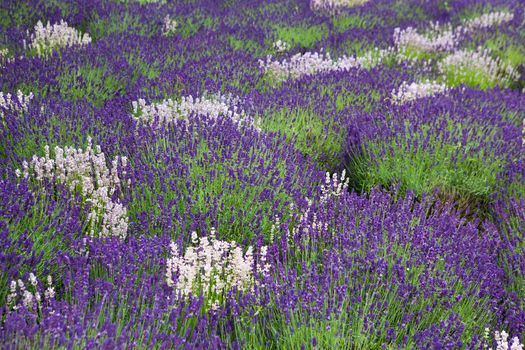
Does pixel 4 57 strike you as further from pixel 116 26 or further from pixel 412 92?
pixel 412 92

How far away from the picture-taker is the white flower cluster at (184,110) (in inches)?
147

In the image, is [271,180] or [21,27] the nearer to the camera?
[271,180]

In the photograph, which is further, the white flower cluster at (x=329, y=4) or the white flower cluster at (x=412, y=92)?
the white flower cluster at (x=329, y=4)

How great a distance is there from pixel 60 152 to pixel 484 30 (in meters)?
6.19

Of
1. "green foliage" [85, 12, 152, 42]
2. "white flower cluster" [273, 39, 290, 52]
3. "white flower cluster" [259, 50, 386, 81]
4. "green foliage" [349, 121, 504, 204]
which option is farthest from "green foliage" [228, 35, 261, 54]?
"green foliage" [349, 121, 504, 204]

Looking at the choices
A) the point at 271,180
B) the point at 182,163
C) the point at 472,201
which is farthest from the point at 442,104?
the point at 182,163

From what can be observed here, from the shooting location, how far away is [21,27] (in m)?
5.71

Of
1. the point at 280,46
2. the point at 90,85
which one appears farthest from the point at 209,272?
the point at 280,46

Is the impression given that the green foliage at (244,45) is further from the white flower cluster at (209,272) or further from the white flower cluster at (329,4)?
the white flower cluster at (209,272)

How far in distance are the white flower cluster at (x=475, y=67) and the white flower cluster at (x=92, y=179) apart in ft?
13.3

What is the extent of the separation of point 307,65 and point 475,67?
1.99 m

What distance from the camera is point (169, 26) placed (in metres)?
6.46

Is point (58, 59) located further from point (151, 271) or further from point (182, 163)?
point (151, 271)

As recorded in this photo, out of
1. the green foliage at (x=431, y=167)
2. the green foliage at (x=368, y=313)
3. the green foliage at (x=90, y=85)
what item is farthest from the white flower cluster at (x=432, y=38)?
the green foliage at (x=368, y=313)
